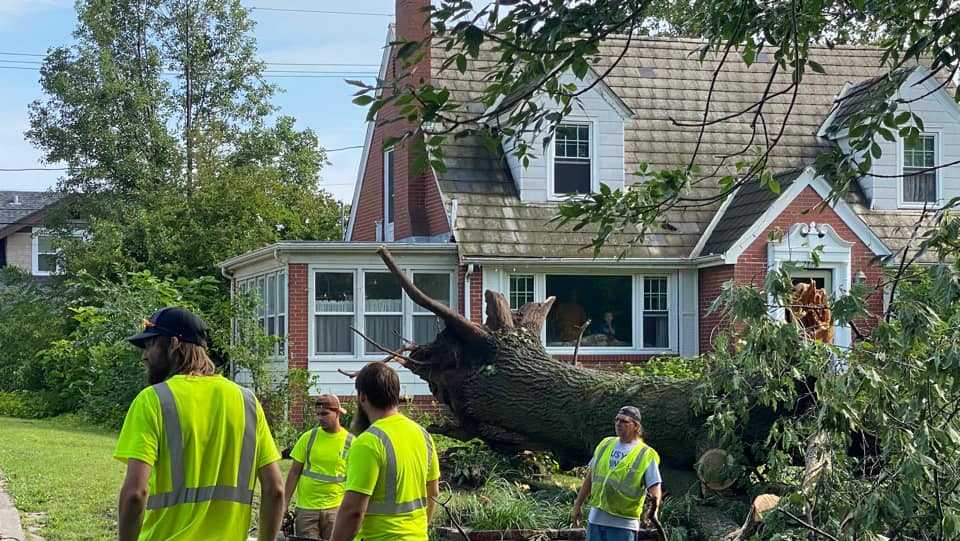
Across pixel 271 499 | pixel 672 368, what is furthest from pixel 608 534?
pixel 672 368

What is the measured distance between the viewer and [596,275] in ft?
71.6

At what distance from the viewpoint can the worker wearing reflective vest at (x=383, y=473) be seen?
558 centimetres

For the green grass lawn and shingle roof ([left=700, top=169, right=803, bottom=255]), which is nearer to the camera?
the green grass lawn

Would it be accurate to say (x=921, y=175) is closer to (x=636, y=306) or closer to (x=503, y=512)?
(x=636, y=306)

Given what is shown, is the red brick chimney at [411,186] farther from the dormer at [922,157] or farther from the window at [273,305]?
the dormer at [922,157]

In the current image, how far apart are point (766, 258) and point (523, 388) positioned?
29.8 feet

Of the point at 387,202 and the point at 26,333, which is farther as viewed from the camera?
the point at 26,333

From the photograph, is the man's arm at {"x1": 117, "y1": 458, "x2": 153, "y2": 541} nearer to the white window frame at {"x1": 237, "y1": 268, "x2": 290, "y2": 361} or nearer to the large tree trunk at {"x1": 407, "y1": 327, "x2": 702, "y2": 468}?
the large tree trunk at {"x1": 407, "y1": 327, "x2": 702, "y2": 468}

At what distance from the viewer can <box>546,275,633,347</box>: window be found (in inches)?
856

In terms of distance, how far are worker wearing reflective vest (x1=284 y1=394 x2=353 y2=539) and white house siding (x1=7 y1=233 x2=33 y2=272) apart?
41060mm

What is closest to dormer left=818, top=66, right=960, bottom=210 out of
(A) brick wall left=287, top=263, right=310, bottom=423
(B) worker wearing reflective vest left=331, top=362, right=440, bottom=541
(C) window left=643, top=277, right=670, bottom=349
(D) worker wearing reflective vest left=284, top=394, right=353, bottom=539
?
(C) window left=643, top=277, right=670, bottom=349

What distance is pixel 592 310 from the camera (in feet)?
71.8

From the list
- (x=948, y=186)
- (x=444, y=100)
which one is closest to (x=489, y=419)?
(x=444, y=100)

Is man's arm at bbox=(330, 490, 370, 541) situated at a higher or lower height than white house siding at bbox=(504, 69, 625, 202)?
lower
